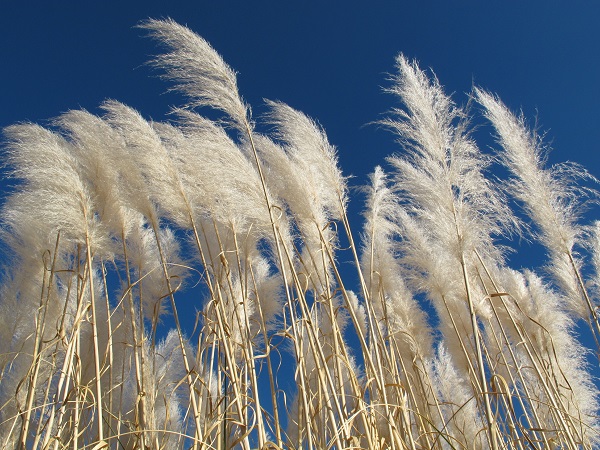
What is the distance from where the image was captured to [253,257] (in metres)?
2.86

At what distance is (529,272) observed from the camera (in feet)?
12.1

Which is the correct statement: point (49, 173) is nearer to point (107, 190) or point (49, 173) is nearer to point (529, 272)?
point (107, 190)

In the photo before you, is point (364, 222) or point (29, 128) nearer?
point (29, 128)

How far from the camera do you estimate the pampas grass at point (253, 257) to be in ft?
7.01

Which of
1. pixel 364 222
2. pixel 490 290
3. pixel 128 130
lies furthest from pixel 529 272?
pixel 128 130

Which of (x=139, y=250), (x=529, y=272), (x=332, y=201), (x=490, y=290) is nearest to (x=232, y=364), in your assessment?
(x=332, y=201)

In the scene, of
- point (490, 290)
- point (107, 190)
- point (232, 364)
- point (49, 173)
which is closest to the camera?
point (232, 364)

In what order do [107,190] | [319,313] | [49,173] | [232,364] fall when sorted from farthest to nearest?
[319,313] < [107,190] < [49,173] < [232,364]

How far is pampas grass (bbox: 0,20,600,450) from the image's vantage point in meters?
2.14

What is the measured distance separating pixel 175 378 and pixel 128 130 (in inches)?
55.6

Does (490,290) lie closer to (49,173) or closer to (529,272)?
(529,272)

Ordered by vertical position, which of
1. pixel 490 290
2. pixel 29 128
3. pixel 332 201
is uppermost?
pixel 29 128

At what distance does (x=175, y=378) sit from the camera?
2994 millimetres

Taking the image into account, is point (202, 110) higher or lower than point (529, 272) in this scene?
higher
